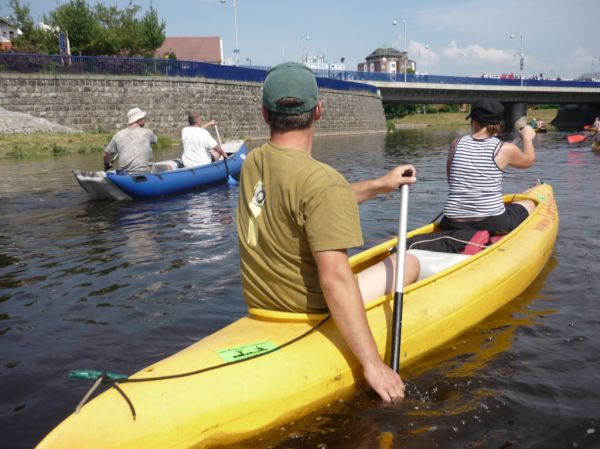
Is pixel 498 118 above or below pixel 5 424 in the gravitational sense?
above

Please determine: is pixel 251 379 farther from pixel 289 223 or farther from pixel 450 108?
pixel 450 108

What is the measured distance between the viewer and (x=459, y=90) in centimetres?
5478

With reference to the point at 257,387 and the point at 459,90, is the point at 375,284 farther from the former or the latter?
the point at 459,90

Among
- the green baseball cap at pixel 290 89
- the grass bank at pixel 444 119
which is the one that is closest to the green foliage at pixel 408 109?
the grass bank at pixel 444 119

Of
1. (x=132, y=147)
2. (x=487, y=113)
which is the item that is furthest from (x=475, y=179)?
(x=132, y=147)

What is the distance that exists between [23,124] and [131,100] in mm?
5979

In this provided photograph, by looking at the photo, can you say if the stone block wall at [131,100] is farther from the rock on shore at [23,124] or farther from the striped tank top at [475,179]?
the striped tank top at [475,179]

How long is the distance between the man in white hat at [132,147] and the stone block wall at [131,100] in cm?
1832

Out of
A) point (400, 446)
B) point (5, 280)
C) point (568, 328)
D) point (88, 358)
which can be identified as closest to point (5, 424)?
point (88, 358)

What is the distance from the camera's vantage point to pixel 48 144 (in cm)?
2438

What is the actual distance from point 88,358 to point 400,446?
245 centimetres

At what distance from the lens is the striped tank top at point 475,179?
17.1 feet

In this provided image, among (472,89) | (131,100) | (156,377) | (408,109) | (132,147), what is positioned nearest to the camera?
(156,377)

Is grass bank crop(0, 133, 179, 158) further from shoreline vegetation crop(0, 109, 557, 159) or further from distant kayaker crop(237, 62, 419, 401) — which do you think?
distant kayaker crop(237, 62, 419, 401)
